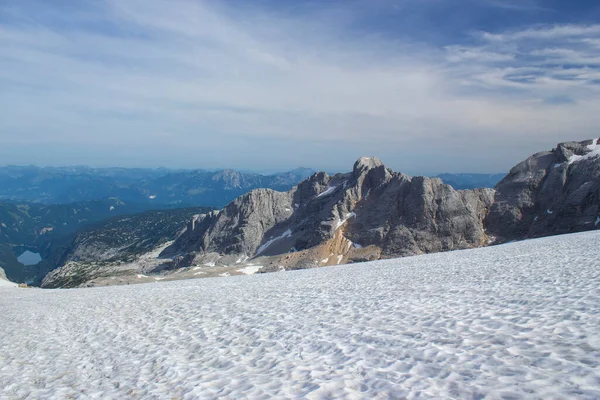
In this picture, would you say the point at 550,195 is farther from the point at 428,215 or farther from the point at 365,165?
the point at 365,165

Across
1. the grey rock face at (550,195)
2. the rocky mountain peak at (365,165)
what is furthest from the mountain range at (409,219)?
the rocky mountain peak at (365,165)

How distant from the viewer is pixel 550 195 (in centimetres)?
9800

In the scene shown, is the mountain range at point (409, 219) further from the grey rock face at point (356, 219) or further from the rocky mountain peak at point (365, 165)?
the rocky mountain peak at point (365, 165)

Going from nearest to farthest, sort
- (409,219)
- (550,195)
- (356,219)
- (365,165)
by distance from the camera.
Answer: (550,195)
(409,219)
(356,219)
(365,165)

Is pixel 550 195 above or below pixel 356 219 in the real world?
above

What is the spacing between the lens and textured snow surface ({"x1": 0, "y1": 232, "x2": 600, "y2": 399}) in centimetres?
813

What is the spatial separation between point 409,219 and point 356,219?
48.9ft

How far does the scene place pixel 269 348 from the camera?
A: 11.8 metres

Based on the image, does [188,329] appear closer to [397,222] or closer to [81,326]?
[81,326]

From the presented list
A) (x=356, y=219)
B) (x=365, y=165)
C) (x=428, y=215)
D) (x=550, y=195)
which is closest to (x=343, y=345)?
(x=428, y=215)

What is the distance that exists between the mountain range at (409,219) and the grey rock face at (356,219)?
29 centimetres

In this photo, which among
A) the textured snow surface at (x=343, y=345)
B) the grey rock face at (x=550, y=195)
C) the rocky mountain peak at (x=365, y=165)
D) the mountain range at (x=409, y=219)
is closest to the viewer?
the textured snow surface at (x=343, y=345)

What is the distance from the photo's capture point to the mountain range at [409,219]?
92.2m

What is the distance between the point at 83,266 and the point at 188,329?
171 metres
